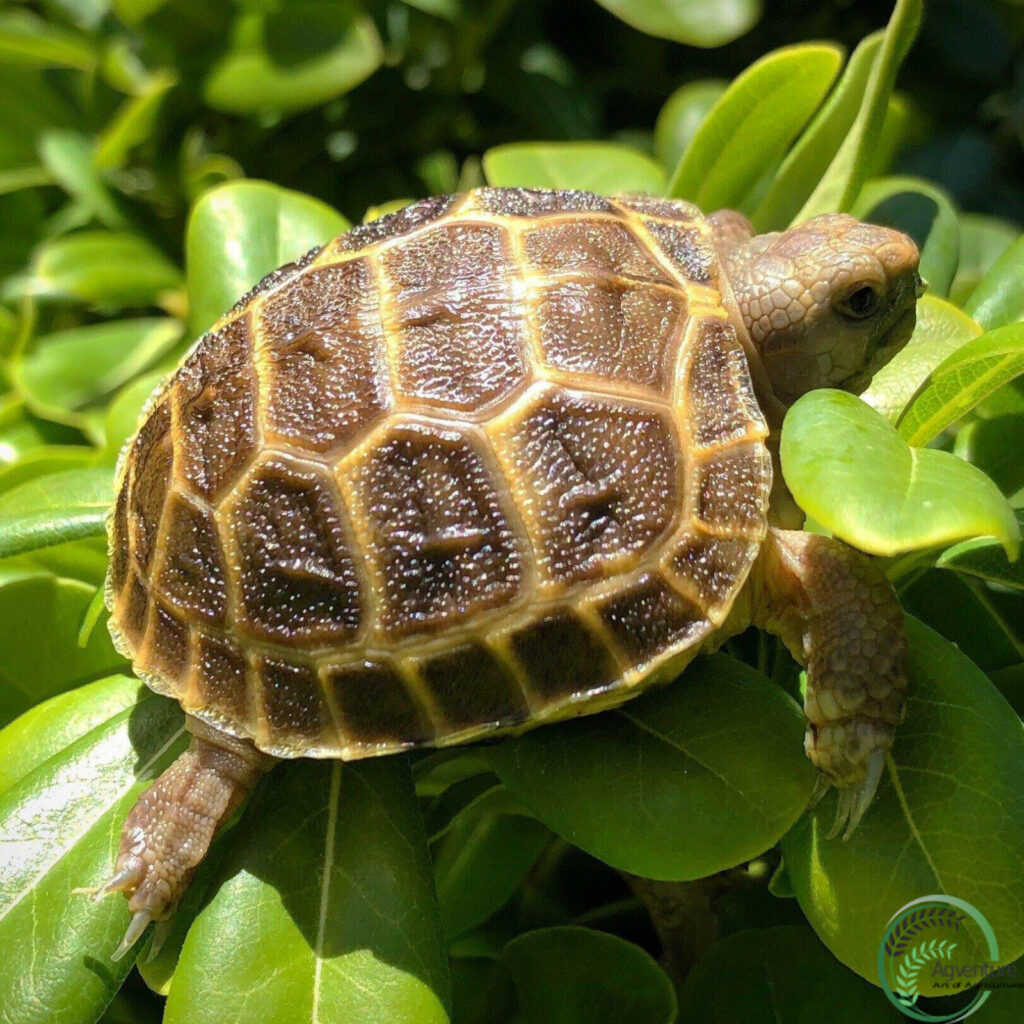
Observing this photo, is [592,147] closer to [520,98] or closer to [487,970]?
[520,98]

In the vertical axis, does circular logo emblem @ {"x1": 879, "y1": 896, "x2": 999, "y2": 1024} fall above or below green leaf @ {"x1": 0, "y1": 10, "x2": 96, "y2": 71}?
below

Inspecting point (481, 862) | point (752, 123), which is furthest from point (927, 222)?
point (481, 862)

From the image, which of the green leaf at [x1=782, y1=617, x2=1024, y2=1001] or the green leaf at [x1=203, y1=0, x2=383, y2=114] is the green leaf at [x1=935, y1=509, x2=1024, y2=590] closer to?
the green leaf at [x1=782, y1=617, x2=1024, y2=1001]

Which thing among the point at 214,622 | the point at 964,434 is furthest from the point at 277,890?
the point at 964,434

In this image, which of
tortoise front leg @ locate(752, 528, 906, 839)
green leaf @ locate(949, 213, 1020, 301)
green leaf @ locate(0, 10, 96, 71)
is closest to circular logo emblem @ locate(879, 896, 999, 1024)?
tortoise front leg @ locate(752, 528, 906, 839)

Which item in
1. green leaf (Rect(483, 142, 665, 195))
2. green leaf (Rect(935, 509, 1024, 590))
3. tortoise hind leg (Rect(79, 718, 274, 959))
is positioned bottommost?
tortoise hind leg (Rect(79, 718, 274, 959))
